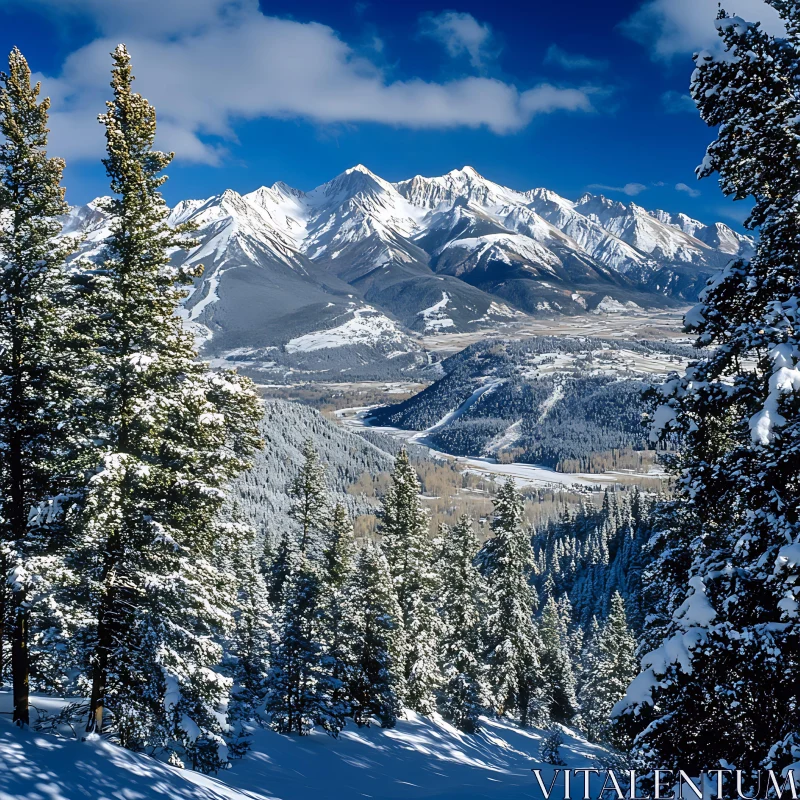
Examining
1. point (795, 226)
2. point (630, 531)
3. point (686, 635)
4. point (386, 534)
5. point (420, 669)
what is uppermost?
point (795, 226)

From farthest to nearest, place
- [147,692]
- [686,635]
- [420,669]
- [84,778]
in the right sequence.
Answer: [420,669]
[147,692]
[84,778]
[686,635]

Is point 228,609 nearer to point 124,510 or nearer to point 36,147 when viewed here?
point 124,510

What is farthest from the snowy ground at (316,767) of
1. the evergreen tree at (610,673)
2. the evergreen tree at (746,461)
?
the evergreen tree at (746,461)

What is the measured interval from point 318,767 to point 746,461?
67.2 ft

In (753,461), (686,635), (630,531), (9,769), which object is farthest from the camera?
(630,531)

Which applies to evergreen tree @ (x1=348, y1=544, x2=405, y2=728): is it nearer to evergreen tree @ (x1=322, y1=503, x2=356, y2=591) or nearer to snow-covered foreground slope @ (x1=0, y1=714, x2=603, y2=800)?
snow-covered foreground slope @ (x1=0, y1=714, x2=603, y2=800)

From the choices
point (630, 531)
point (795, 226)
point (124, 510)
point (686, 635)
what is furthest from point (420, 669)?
point (630, 531)

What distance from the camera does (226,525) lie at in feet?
45.1

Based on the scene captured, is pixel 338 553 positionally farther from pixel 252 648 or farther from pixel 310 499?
pixel 252 648

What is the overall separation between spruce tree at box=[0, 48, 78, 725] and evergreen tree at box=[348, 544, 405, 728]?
16.4 m

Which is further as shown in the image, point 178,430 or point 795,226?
point 178,430

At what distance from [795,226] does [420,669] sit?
30.1 metres

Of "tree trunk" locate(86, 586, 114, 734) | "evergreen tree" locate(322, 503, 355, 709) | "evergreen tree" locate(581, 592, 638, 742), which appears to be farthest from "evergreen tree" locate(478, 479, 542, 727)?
"tree trunk" locate(86, 586, 114, 734)

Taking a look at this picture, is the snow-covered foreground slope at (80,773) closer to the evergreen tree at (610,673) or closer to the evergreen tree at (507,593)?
the evergreen tree at (507,593)
